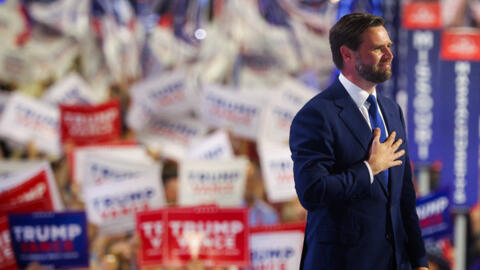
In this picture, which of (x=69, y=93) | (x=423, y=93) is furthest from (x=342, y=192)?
(x=69, y=93)

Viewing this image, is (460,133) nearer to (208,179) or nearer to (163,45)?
(208,179)

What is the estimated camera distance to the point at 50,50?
7.29 metres

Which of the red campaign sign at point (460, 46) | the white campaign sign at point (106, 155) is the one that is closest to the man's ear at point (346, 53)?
the white campaign sign at point (106, 155)

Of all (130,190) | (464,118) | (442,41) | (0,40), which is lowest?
(130,190)

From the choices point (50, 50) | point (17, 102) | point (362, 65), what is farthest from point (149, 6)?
point (362, 65)

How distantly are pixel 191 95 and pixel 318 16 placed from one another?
1651 mm

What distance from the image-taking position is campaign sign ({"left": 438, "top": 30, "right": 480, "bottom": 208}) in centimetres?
536

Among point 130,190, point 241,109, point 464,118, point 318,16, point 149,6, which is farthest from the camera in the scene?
point 149,6

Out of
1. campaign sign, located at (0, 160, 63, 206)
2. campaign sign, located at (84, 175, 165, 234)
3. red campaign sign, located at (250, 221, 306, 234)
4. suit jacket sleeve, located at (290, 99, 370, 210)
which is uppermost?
suit jacket sleeve, located at (290, 99, 370, 210)

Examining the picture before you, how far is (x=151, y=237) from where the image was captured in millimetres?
4164

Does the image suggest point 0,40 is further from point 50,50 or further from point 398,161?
point 398,161

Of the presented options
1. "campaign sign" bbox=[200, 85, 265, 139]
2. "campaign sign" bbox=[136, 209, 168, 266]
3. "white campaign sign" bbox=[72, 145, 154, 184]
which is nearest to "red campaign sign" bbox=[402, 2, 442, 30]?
"campaign sign" bbox=[200, 85, 265, 139]

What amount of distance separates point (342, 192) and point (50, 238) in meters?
2.91

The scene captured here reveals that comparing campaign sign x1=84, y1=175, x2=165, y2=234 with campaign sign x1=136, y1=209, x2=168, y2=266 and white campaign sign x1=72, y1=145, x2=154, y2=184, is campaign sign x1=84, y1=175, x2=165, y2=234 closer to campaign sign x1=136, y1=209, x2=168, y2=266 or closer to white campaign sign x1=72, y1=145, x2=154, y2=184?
campaign sign x1=136, y1=209, x2=168, y2=266
